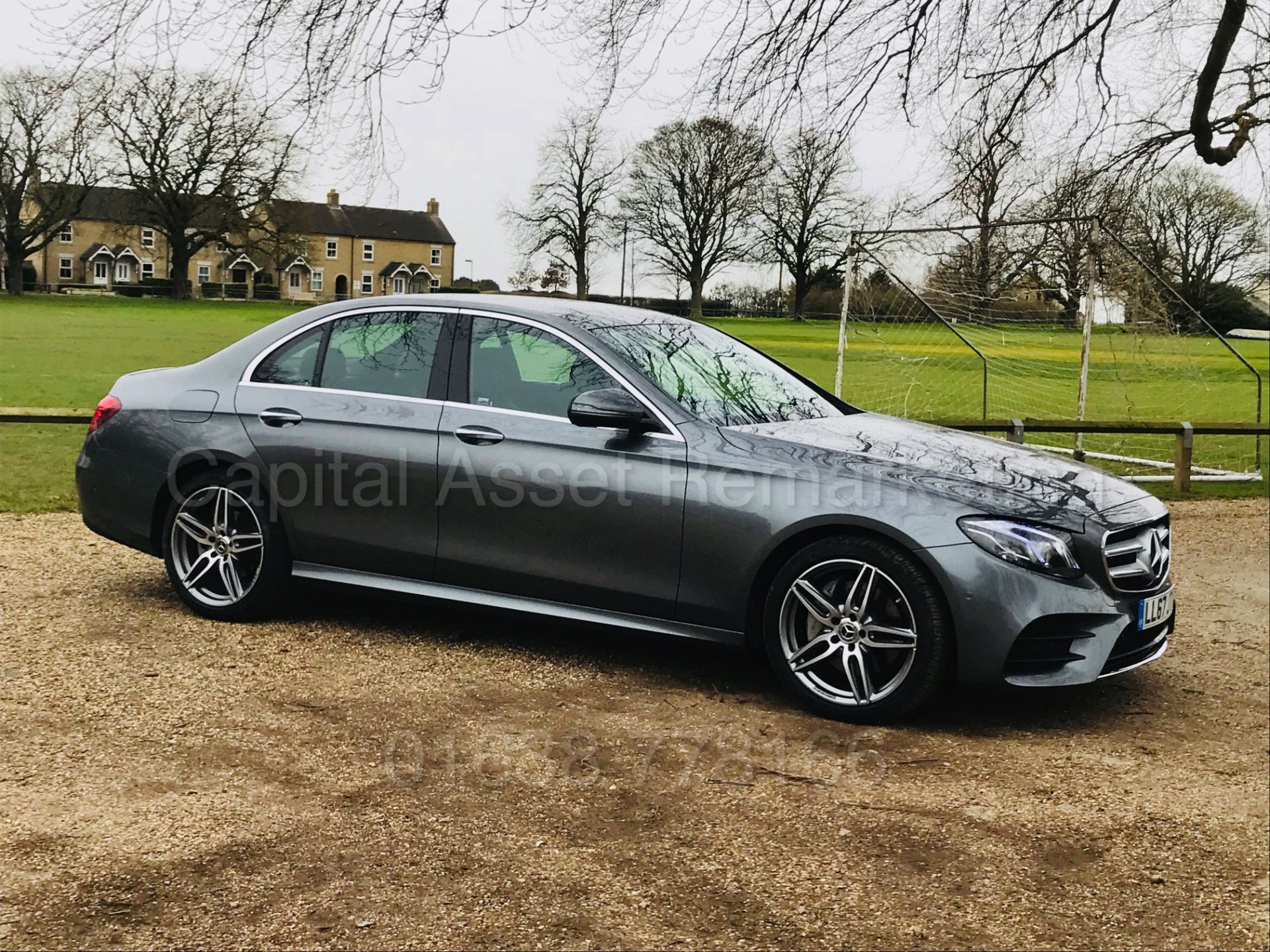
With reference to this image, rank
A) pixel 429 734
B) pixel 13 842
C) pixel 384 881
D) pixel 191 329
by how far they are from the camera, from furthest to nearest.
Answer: pixel 191 329 < pixel 429 734 < pixel 13 842 < pixel 384 881

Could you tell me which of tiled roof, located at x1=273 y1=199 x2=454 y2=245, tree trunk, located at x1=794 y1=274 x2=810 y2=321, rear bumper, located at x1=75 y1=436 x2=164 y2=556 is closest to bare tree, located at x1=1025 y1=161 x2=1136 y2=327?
rear bumper, located at x1=75 y1=436 x2=164 y2=556

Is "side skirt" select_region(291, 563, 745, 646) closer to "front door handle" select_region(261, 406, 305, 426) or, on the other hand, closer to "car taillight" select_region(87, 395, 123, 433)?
"front door handle" select_region(261, 406, 305, 426)

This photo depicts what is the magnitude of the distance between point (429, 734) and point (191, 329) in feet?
145

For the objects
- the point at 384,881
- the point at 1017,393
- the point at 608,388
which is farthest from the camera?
the point at 1017,393

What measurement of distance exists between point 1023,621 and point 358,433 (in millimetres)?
3188

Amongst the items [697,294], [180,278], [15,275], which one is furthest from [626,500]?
[180,278]

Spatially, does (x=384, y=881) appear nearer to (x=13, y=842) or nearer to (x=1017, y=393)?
(x=13, y=842)

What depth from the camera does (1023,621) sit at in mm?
4977

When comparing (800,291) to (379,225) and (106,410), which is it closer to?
(106,410)

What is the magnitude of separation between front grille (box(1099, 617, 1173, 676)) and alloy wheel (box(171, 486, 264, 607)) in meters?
4.03

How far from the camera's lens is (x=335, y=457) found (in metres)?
6.27

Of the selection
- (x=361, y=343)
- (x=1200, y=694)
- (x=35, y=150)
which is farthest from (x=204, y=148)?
(x=1200, y=694)

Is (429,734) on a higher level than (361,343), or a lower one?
lower

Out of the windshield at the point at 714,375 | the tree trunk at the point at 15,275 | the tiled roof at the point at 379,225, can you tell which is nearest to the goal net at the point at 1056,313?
the windshield at the point at 714,375
